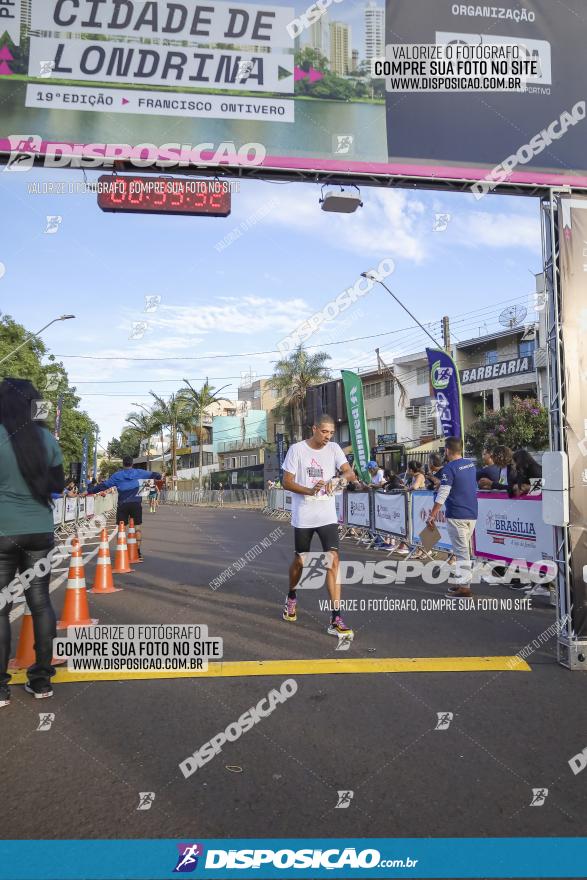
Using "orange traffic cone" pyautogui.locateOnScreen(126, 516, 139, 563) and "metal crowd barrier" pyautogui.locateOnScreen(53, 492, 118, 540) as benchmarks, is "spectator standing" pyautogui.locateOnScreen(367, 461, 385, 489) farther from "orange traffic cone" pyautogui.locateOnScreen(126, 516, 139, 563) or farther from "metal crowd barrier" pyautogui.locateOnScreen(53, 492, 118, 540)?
Answer: "metal crowd barrier" pyautogui.locateOnScreen(53, 492, 118, 540)

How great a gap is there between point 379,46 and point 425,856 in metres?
6.31

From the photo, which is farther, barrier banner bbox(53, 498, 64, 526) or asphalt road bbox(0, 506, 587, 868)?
barrier banner bbox(53, 498, 64, 526)

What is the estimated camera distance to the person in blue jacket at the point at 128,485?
10.6 m

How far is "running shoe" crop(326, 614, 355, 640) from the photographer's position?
558 centimetres

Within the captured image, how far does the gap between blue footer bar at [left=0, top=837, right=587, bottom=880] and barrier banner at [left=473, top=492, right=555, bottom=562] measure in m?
5.56

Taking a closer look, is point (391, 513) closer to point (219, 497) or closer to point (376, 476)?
point (376, 476)

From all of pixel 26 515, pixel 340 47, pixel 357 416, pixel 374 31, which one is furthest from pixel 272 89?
pixel 357 416

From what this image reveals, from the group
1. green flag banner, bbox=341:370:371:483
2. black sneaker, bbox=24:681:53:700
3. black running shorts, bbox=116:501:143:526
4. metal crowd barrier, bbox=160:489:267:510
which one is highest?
green flag banner, bbox=341:370:371:483

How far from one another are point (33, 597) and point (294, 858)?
2.55m

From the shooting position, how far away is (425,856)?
7.93 feet

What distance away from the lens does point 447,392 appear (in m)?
14.3

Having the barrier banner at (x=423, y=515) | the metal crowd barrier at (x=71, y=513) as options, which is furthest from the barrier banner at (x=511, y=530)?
the metal crowd barrier at (x=71, y=513)

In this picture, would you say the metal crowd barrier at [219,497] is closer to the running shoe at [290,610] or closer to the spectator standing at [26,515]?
the running shoe at [290,610]

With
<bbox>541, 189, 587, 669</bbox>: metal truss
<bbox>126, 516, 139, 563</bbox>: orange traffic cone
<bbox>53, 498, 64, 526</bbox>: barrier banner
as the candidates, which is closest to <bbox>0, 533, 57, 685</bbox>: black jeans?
<bbox>541, 189, 587, 669</bbox>: metal truss
